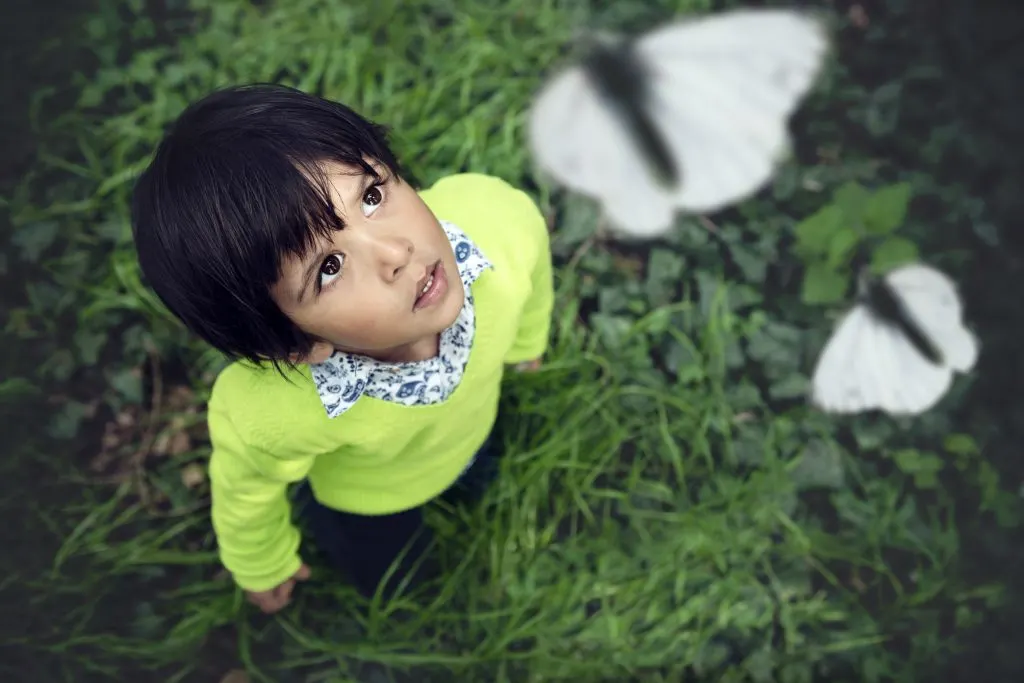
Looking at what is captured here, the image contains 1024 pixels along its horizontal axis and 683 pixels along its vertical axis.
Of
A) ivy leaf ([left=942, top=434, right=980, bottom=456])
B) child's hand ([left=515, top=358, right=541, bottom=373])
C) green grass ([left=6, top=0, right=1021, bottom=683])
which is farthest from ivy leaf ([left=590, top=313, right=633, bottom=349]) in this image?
ivy leaf ([left=942, top=434, right=980, bottom=456])

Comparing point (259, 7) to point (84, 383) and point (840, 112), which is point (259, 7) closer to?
point (84, 383)

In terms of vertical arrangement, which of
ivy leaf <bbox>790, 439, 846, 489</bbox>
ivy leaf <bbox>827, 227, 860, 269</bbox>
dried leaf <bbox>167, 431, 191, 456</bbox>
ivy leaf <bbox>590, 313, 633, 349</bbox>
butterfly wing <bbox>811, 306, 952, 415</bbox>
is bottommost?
ivy leaf <bbox>790, 439, 846, 489</bbox>

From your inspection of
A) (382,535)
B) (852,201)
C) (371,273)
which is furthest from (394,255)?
(852,201)

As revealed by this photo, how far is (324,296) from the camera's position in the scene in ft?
3.08

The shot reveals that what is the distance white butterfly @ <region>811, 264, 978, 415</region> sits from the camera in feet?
6.13

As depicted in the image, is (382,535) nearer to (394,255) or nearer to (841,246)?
(394,255)

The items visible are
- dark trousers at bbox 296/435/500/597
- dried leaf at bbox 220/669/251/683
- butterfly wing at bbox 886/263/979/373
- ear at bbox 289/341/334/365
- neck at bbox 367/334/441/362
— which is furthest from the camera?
butterfly wing at bbox 886/263/979/373

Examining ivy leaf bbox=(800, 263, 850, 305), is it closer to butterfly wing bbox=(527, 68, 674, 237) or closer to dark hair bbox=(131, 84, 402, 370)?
butterfly wing bbox=(527, 68, 674, 237)

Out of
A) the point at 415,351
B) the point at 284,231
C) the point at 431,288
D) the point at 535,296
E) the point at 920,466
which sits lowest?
the point at 920,466

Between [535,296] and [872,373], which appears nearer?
[535,296]

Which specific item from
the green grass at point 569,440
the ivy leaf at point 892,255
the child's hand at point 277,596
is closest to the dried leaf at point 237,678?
the green grass at point 569,440

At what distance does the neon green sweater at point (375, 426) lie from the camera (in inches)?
42.5

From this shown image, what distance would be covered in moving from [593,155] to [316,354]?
116 centimetres

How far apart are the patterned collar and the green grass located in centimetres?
64
